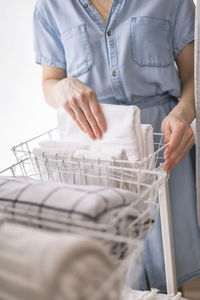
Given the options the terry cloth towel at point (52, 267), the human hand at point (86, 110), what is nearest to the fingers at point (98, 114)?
the human hand at point (86, 110)

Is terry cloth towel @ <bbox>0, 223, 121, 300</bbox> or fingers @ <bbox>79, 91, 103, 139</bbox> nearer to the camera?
terry cloth towel @ <bbox>0, 223, 121, 300</bbox>

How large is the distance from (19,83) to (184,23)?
0.77m

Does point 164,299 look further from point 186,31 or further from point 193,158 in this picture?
point 186,31

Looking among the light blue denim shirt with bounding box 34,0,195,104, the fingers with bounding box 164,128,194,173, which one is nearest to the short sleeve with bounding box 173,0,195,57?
the light blue denim shirt with bounding box 34,0,195,104

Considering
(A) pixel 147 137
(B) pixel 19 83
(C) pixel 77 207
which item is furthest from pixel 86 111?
(B) pixel 19 83

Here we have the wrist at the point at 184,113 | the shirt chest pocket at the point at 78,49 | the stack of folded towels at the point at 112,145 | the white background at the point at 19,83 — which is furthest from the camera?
the white background at the point at 19,83

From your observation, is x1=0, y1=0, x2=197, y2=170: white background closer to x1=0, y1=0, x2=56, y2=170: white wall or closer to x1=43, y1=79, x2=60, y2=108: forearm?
x1=0, y1=0, x2=56, y2=170: white wall

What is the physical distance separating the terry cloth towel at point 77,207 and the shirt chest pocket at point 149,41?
476mm

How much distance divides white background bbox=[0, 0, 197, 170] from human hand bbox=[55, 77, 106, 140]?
709mm

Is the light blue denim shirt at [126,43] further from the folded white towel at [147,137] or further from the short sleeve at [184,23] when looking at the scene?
the folded white towel at [147,137]

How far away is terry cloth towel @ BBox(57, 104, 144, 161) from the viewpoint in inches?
27.0

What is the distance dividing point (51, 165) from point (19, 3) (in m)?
0.91

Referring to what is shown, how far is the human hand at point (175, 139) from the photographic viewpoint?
2.26 feet

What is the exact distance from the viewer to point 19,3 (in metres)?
1.35
